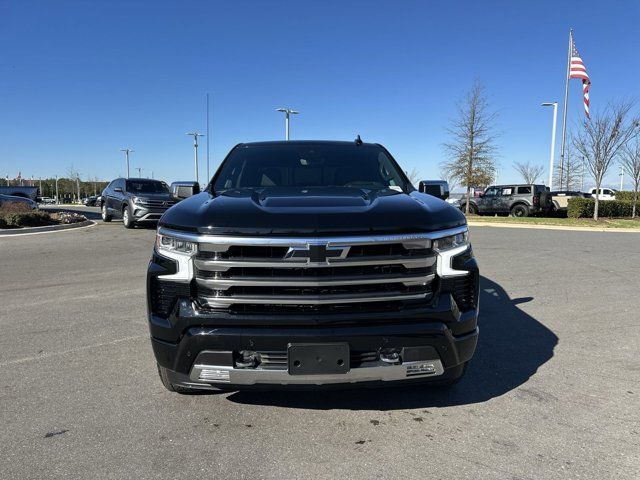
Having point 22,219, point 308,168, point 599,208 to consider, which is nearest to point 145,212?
point 22,219

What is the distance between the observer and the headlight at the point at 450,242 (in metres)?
2.78

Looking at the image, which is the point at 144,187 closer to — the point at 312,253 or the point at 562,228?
the point at 312,253

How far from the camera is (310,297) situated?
8.64 ft

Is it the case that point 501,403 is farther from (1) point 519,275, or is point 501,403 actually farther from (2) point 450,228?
(1) point 519,275

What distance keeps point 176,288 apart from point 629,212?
30.0 metres

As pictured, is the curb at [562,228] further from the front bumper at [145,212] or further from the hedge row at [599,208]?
the front bumper at [145,212]

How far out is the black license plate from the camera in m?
2.57

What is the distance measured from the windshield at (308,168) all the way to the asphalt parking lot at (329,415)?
167cm

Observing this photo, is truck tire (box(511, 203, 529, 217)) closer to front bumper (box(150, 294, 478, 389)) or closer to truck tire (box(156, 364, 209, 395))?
front bumper (box(150, 294, 478, 389))

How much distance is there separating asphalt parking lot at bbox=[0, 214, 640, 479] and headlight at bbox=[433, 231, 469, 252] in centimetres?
113

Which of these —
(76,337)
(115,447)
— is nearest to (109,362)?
(76,337)

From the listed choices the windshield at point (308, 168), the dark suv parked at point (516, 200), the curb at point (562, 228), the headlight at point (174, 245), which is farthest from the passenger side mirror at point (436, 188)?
the dark suv parked at point (516, 200)

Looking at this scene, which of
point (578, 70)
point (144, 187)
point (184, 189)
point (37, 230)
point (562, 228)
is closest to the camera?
point (184, 189)

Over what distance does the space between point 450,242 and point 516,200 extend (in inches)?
980
